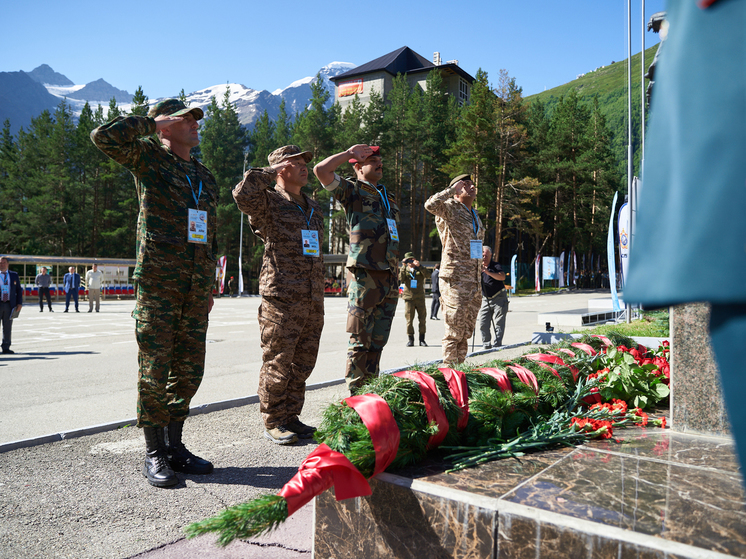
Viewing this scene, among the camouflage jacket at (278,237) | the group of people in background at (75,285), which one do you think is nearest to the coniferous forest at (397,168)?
the group of people in background at (75,285)

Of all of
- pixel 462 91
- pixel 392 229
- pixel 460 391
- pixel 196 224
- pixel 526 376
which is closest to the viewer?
pixel 460 391

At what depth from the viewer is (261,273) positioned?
4.20 metres

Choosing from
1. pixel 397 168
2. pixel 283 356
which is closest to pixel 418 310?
pixel 283 356

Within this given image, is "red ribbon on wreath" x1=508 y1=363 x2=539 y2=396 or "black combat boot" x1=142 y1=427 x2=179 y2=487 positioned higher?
"red ribbon on wreath" x1=508 y1=363 x2=539 y2=396

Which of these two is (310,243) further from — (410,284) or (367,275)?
(410,284)

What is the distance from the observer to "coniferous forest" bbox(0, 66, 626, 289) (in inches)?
1764

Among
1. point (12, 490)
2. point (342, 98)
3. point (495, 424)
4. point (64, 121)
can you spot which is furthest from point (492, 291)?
point (342, 98)

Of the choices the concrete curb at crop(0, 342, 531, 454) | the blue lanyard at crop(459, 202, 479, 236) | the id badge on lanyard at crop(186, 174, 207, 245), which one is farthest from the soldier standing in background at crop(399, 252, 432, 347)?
the id badge on lanyard at crop(186, 174, 207, 245)

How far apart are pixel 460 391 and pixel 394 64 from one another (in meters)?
62.7

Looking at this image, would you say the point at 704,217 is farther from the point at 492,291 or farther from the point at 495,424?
the point at 492,291

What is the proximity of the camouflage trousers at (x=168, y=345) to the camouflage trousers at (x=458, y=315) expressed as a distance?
2.73 m

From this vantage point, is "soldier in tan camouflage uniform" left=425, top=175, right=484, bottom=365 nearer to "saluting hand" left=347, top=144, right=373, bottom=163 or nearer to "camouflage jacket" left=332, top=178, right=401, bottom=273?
"camouflage jacket" left=332, top=178, right=401, bottom=273

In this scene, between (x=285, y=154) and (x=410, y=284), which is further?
(x=410, y=284)

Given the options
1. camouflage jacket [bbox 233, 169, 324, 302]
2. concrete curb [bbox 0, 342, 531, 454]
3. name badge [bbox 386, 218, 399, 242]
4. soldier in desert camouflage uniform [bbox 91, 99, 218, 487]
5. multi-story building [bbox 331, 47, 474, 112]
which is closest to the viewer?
soldier in desert camouflage uniform [bbox 91, 99, 218, 487]
